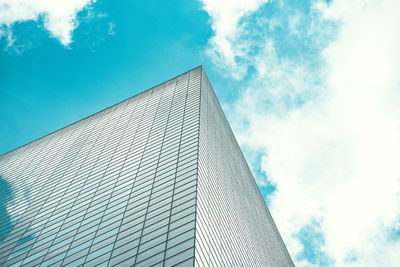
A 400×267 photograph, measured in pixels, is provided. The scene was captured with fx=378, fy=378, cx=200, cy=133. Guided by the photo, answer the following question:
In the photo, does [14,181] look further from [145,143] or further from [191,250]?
[191,250]

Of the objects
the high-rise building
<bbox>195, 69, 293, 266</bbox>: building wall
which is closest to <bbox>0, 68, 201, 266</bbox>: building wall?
the high-rise building

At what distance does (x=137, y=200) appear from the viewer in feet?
102

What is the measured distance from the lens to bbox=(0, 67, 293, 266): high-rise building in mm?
24969

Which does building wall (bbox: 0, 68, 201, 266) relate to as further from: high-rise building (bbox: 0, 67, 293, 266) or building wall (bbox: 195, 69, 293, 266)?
building wall (bbox: 195, 69, 293, 266)

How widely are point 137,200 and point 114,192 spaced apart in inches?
200

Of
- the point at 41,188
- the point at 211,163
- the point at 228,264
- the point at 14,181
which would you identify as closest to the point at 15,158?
the point at 14,181

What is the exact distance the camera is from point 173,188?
2953cm

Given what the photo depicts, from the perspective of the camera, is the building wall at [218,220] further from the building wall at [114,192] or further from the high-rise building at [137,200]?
the building wall at [114,192]

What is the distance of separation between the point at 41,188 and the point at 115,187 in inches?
633

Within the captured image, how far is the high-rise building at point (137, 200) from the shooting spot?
81.9 feet

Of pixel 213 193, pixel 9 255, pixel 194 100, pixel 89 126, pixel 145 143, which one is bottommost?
pixel 213 193

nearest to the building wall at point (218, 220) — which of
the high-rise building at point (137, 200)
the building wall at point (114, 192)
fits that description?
the high-rise building at point (137, 200)

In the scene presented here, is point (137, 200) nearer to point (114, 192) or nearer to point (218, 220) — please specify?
point (114, 192)

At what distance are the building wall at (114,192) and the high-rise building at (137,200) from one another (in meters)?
0.11
